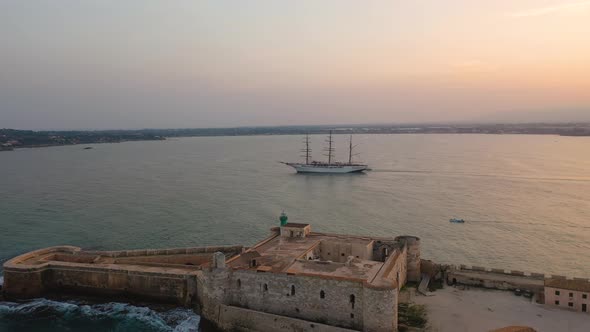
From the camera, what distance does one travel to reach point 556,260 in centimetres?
3416

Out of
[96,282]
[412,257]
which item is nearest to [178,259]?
[96,282]

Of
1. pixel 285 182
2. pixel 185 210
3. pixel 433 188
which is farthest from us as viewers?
pixel 285 182

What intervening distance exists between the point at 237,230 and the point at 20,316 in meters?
20.9

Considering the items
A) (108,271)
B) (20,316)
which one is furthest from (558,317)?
(20,316)

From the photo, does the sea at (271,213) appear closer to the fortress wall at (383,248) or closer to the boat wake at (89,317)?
the boat wake at (89,317)

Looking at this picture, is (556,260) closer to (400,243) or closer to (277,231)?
(400,243)

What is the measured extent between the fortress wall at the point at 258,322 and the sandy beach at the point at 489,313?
5.48m

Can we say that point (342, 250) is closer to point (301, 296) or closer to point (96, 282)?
point (301, 296)

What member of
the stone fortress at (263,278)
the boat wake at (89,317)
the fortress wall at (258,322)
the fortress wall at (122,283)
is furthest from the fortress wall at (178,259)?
the fortress wall at (258,322)

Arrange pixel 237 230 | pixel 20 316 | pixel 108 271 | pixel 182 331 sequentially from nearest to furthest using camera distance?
1. pixel 182 331
2. pixel 20 316
3. pixel 108 271
4. pixel 237 230

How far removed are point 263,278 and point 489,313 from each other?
11.2 meters

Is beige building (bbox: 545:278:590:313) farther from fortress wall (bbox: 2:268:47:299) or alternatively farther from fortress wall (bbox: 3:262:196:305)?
fortress wall (bbox: 2:268:47:299)

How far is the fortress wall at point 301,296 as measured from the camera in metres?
20.2

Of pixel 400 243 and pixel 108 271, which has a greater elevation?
pixel 400 243
